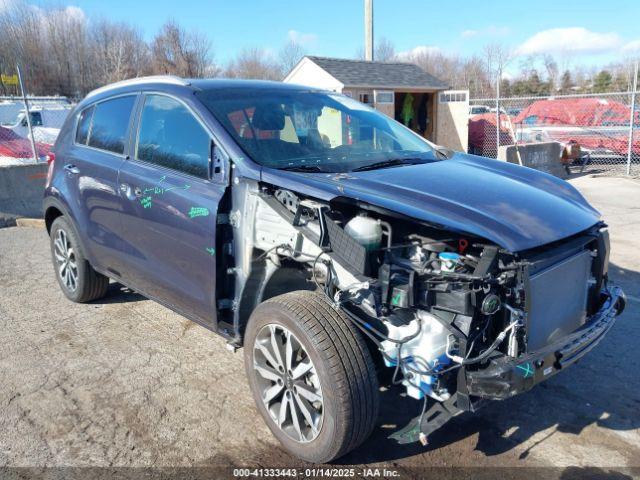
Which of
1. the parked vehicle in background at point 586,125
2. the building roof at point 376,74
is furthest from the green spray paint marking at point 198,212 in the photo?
the parked vehicle in background at point 586,125

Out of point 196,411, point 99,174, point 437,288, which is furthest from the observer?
point 99,174

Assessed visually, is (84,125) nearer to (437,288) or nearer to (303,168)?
(303,168)

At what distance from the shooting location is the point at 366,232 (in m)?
2.69

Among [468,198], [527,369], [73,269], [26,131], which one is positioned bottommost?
[73,269]

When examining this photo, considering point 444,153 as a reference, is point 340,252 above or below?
below

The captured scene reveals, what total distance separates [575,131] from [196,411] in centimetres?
1627

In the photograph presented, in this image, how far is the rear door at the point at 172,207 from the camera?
331cm

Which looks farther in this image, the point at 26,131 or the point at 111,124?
the point at 26,131

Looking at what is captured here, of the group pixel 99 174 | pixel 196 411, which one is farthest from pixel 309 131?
pixel 196 411

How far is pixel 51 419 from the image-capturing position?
10.8ft

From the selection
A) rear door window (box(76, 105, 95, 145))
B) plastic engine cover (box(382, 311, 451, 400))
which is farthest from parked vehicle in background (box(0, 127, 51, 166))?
plastic engine cover (box(382, 311, 451, 400))

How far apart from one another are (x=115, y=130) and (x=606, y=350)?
13.6 feet

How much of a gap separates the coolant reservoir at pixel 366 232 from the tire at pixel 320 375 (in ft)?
1.22

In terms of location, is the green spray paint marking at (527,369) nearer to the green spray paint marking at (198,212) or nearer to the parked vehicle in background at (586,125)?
the green spray paint marking at (198,212)
